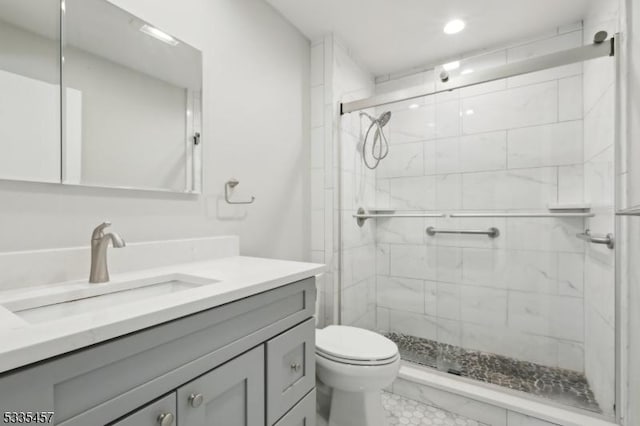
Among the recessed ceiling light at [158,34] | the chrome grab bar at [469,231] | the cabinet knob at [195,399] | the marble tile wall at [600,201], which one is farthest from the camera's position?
the chrome grab bar at [469,231]

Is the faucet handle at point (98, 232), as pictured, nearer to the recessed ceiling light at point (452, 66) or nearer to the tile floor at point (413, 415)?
the tile floor at point (413, 415)

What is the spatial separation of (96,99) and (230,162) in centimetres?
62

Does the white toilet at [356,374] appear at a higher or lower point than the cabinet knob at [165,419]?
lower

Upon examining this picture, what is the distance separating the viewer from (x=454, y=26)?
2057 mm

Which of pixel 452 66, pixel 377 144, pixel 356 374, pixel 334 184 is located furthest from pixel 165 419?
pixel 452 66

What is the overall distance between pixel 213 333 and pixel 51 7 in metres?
1.17

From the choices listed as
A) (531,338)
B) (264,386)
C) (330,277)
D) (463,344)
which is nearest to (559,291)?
(531,338)

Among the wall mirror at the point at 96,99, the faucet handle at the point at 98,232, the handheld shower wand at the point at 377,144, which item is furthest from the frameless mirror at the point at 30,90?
the handheld shower wand at the point at 377,144

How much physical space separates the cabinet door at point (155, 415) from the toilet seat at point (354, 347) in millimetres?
905

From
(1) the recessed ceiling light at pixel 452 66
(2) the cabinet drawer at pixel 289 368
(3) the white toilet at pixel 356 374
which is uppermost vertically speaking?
(1) the recessed ceiling light at pixel 452 66

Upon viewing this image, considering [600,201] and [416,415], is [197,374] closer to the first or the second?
[416,415]

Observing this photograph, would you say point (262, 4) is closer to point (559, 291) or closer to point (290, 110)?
point (290, 110)

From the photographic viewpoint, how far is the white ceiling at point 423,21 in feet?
6.05

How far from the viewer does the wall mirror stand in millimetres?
891
